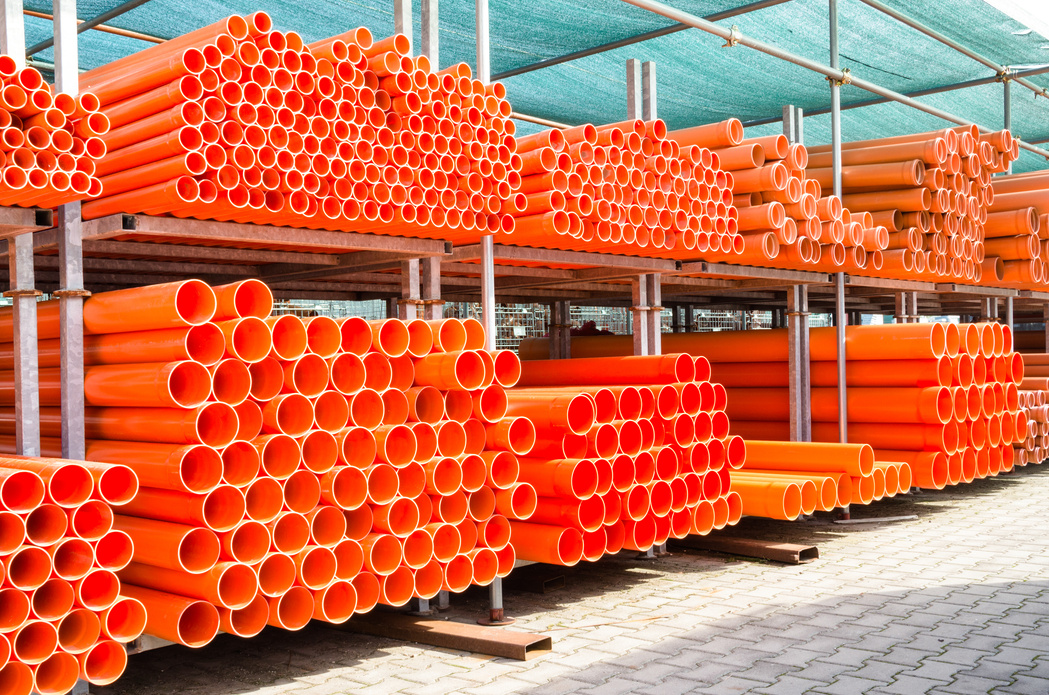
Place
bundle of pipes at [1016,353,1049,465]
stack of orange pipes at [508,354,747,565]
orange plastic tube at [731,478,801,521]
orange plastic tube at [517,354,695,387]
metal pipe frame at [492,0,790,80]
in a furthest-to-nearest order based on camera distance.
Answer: bundle of pipes at [1016,353,1049,465], metal pipe frame at [492,0,790,80], orange plastic tube at [731,478,801,521], orange plastic tube at [517,354,695,387], stack of orange pipes at [508,354,747,565]

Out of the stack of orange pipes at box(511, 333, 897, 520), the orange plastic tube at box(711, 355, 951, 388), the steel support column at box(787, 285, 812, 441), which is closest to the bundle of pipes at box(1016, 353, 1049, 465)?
the orange plastic tube at box(711, 355, 951, 388)

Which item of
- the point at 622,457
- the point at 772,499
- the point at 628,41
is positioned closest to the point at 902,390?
the point at 772,499

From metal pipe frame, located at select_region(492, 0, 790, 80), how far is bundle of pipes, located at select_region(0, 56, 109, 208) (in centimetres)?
516

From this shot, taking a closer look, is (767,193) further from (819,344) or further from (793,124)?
(819,344)

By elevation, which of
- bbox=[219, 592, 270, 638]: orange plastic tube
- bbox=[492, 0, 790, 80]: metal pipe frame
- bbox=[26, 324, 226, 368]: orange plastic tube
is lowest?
bbox=[219, 592, 270, 638]: orange plastic tube

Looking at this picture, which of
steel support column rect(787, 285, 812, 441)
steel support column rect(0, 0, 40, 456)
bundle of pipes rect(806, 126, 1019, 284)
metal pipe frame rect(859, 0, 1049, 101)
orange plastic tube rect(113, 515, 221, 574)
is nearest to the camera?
orange plastic tube rect(113, 515, 221, 574)

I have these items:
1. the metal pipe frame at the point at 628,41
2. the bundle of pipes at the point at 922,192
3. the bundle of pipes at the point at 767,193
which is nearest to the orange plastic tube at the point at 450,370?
the bundle of pipes at the point at 767,193

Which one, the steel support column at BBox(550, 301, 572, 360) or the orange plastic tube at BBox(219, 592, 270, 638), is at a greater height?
the steel support column at BBox(550, 301, 572, 360)

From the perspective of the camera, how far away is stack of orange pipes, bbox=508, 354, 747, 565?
624cm

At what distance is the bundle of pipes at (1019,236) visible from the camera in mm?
10797

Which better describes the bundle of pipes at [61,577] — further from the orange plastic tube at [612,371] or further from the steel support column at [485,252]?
the orange plastic tube at [612,371]

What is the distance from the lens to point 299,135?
16.2 ft

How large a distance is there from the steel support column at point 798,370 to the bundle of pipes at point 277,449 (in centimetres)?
432

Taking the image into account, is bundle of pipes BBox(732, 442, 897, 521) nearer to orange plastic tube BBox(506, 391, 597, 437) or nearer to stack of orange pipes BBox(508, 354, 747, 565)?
stack of orange pipes BBox(508, 354, 747, 565)
